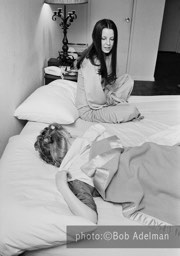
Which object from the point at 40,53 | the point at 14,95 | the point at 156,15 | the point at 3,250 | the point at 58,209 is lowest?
the point at 3,250

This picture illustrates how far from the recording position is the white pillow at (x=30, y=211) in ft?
2.54

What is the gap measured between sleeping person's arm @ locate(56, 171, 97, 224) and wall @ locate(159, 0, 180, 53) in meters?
5.64

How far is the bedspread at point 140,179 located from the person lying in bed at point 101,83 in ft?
1.62

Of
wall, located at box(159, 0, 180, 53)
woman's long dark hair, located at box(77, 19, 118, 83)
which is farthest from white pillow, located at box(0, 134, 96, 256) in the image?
wall, located at box(159, 0, 180, 53)

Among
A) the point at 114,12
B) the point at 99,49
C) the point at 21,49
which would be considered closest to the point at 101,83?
the point at 99,49

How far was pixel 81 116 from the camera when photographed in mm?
1627

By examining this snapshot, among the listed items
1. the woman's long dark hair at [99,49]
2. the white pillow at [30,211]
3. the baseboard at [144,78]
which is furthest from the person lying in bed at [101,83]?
the baseboard at [144,78]

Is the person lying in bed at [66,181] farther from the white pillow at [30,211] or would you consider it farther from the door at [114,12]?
the door at [114,12]

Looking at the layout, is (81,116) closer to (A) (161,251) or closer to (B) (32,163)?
(B) (32,163)

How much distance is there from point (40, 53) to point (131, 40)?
1893 millimetres

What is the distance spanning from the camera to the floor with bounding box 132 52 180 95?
350cm

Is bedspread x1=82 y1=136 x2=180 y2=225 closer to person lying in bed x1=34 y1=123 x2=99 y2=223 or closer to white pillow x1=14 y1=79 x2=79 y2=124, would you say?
person lying in bed x1=34 y1=123 x2=99 y2=223

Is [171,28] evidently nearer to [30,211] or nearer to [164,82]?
[164,82]

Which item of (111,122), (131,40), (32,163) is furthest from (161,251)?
(131,40)
